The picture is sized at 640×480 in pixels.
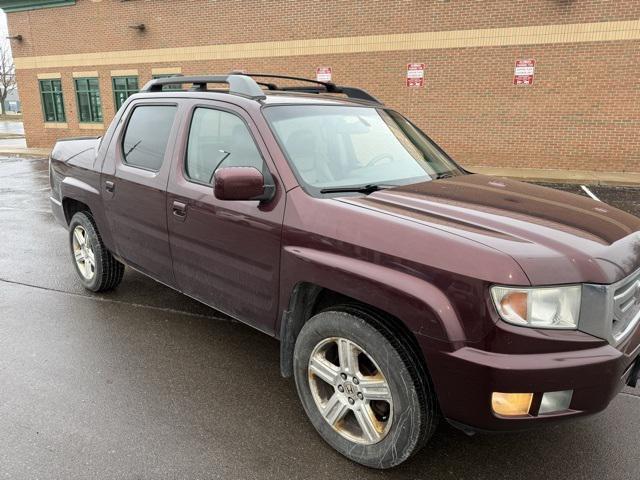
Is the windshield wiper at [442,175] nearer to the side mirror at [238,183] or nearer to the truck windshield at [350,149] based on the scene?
the truck windshield at [350,149]

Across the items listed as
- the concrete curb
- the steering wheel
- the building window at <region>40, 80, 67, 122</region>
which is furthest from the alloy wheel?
the building window at <region>40, 80, 67, 122</region>

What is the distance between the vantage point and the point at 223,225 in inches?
119

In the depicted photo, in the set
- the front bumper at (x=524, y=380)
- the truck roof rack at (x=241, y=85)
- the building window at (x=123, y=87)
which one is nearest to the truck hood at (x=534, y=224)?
the front bumper at (x=524, y=380)

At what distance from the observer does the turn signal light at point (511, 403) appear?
80.0 inches

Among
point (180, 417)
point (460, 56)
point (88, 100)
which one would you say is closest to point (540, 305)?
point (180, 417)

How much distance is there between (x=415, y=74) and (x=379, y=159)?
1184 centimetres

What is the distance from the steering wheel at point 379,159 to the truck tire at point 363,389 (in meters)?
1.12

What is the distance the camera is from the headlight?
1.98 meters

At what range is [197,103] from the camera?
11.2ft

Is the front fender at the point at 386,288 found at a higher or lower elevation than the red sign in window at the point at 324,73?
lower

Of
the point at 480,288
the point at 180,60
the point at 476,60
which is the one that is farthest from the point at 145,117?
the point at 180,60

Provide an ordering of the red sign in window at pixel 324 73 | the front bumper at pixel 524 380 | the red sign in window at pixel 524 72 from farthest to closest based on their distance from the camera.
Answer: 1. the red sign in window at pixel 324 73
2. the red sign in window at pixel 524 72
3. the front bumper at pixel 524 380

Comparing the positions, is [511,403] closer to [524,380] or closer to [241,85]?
[524,380]

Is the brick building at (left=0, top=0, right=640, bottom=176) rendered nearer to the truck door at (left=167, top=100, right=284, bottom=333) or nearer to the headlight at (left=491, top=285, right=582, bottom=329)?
the truck door at (left=167, top=100, right=284, bottom=333)
